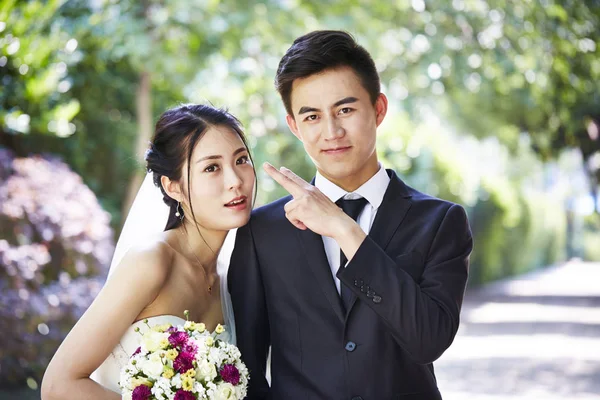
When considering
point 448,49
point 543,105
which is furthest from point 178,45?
point 543,105

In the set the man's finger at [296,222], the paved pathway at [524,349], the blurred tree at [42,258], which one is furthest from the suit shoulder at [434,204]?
the paved pathway at [524,349]

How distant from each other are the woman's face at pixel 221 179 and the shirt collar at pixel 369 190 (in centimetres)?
27

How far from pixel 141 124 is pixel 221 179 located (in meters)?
6.34

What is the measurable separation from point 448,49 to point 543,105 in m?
2.24

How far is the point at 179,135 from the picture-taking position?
2.86m

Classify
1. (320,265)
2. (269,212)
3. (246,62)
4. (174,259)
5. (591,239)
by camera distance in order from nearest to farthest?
(320,265) → (269,212) → (174,259) → (246,62) → (591,239)

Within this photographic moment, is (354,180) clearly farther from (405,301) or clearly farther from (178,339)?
(178,339)

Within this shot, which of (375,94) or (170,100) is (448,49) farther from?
(375,94)

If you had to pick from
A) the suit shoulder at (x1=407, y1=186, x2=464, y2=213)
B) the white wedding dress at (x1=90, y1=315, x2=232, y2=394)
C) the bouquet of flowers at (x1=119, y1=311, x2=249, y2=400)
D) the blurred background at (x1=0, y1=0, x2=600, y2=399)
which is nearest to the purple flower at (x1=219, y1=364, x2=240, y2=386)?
the bouquet of flowers at (x1=119, y1=311, x2=249, y2=400)

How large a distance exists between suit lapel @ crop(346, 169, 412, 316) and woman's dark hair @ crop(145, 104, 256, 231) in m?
0.61

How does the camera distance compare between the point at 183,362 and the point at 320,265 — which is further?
the point at 320,265

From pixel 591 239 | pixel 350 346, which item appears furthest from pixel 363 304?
pixel 591 239

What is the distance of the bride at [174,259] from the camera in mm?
2541

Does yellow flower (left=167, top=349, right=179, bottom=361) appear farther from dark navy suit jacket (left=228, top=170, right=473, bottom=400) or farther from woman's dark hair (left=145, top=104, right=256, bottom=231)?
woman's dark hair (left=145, top=104, right=256, bottom=231)
